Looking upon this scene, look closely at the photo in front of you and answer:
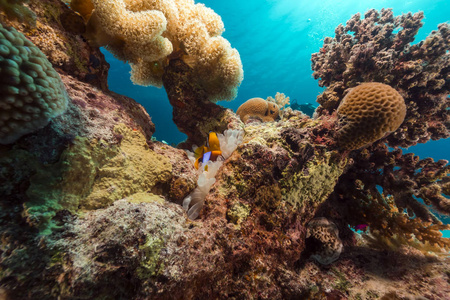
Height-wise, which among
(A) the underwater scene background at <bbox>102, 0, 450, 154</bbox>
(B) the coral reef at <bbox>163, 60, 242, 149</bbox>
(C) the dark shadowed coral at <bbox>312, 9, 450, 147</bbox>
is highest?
(A) the underwater scene background at <bbox>102, 0, 450, 154</bbox>

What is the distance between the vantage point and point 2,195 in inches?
42.0

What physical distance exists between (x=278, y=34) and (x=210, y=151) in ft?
110

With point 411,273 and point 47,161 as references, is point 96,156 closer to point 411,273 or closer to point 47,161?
point 47,161

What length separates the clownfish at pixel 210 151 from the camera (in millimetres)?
2555

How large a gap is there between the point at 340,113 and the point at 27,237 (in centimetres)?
321

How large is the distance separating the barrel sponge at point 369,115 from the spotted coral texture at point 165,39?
1810mm

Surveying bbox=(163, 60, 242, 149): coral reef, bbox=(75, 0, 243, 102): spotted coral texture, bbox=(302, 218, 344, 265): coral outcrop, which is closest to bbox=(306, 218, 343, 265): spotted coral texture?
bbox=(302, 218, 344, 265): coral outcrop

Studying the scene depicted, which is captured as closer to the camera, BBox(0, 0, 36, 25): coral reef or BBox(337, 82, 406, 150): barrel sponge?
BBox(0, 0, 36, 25): coral reef

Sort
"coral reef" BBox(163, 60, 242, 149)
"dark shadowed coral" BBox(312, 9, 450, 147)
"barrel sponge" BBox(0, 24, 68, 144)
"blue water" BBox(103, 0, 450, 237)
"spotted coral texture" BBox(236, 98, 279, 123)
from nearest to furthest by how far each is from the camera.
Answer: "barrel sponge" BBox(0, 24, 68, 144), "dark shadowed coral" BBox(312, 9, 450, 147), "coral reef" BBox(163, 60, 242, 149), "spotted coral texture" BBox(236, 98, 279, 123), "blue water" BBox(103, 0, 450, 237)

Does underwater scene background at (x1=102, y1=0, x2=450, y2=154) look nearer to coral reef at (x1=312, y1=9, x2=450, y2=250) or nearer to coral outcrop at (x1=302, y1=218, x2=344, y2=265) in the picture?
coral reef at (x1=312, y1=9, x2=450, y2=250)

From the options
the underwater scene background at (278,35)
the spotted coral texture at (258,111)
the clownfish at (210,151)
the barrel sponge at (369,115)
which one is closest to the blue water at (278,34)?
the underwater scene background at (278,35)

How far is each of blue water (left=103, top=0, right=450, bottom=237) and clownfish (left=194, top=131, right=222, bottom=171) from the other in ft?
58.2

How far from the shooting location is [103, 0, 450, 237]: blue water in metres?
24.0

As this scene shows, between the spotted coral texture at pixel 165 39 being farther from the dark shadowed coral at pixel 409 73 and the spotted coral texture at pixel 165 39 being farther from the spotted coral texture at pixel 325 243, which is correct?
the spotted coral texture at pixel 325 243
